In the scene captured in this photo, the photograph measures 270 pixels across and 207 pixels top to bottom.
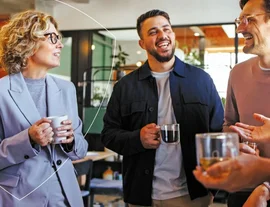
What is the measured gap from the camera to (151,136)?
1693 millimetres

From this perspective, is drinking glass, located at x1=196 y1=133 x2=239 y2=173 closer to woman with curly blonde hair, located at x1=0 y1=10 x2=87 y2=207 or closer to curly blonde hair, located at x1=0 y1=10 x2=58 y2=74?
woman with curly blonde hair, located at x1=0 y1=10 x2=87 y2=207

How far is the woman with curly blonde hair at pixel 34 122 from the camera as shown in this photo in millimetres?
1557

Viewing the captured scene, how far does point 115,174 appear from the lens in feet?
15.2

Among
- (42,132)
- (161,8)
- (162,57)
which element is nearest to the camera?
(42,132)

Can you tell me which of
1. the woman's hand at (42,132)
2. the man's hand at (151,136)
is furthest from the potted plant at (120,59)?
the woman's hand at (42,132)

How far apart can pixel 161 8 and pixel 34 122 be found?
3428 mm

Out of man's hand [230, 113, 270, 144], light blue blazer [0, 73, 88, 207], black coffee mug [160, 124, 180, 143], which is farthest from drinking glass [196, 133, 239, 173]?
light blue blazer [0, 73, 88, 207]

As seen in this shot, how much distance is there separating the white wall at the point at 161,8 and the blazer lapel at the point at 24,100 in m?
3.01

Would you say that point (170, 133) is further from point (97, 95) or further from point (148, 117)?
point (97, 95)

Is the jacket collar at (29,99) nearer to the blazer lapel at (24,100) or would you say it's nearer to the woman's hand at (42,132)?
the blazer lapel at (24,100)

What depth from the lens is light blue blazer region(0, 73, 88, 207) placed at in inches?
61.3

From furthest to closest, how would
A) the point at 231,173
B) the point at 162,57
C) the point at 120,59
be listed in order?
1. the point at 120,59
2. the point at 162,57
3. the point at 231,173

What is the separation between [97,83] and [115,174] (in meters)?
1.34

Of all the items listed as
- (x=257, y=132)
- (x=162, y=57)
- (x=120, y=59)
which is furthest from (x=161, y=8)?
(x=257, y=132)
